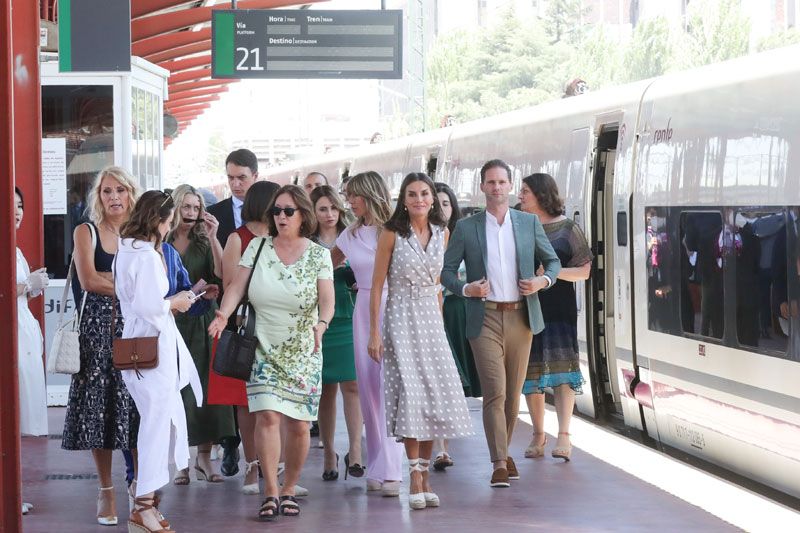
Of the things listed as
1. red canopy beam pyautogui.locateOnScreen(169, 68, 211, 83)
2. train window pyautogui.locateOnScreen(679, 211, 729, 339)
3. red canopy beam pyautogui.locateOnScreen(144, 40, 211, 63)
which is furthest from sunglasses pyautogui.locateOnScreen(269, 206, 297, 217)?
red canopy beam pyautogui.locateOnScreen(169, 68, 211, 83)

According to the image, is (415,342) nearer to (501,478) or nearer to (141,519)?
(501,478)

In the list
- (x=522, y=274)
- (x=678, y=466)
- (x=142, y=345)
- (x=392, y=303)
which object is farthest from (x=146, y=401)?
(x=678, y=466)

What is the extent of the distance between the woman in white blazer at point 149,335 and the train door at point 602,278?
5.07 meters

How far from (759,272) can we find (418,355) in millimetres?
2206

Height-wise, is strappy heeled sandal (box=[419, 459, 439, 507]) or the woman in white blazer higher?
the woman in white blazer

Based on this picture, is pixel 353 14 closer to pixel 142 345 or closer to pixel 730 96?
pixel 730 96

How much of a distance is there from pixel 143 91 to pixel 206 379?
4.30m

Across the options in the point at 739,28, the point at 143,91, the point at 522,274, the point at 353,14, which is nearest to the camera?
the point at 522,274

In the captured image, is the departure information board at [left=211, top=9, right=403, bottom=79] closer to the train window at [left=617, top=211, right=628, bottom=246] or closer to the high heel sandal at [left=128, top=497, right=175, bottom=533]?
the train window at [left=617, top=211, right=628, bottom=246]

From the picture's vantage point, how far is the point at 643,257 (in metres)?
10.2

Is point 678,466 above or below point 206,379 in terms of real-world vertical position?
below

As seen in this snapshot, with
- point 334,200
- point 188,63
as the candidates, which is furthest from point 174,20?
point 334,200

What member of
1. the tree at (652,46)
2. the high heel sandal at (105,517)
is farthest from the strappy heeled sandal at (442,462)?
the tree at (652,46)

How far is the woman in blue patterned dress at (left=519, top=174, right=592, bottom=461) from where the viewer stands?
9.04 meters
